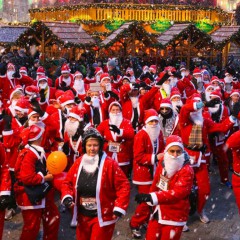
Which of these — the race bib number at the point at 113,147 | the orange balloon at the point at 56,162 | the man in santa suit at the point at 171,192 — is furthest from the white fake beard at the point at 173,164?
the race bib number at the point at 113,147

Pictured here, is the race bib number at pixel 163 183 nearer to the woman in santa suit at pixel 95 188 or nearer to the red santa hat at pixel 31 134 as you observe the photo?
the woman in santa suit at pixel 95 188

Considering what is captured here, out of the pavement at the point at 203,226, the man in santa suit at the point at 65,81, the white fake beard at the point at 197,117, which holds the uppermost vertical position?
the white fake beard at the point at 197,117

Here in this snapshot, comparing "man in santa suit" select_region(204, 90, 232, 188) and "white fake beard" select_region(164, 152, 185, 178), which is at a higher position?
"white fake beard" select_region(164, 152, 185, 178)

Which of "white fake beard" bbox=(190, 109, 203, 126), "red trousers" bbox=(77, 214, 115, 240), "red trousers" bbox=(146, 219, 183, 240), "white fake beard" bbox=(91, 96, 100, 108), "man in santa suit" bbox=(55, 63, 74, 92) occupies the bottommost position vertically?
"red trousers" bbox=(146, 219, 183, 240)

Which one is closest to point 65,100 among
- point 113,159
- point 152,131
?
point 152,131

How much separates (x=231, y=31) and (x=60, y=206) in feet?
54.1

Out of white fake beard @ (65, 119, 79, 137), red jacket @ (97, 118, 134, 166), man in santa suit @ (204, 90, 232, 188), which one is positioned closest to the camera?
white fake beard @ (65, 119, 79, 137)

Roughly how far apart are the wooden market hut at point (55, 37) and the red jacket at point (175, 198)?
615 inches

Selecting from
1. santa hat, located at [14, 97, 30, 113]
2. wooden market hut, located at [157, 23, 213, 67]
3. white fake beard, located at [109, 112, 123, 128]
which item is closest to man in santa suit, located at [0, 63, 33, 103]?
santa hat, located at [14, 97, 30, 113]

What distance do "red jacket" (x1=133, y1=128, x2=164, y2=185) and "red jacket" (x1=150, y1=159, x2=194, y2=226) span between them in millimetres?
1238

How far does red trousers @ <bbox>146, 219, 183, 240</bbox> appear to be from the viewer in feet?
16.6

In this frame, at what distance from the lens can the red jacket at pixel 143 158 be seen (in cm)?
644

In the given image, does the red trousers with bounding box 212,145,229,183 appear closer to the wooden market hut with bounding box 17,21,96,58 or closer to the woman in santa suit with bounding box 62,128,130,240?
the woman in santa suit with bounding box 62,128,130,240

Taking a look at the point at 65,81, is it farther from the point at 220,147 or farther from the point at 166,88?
the point at 220,147
